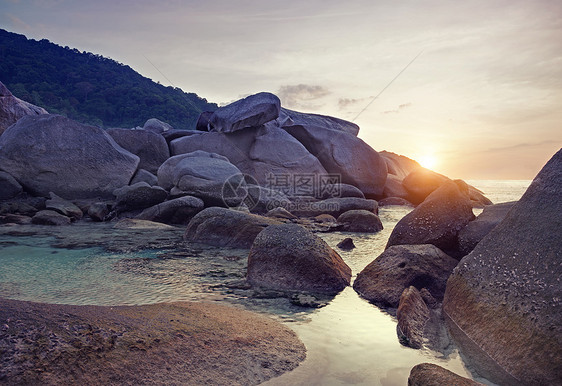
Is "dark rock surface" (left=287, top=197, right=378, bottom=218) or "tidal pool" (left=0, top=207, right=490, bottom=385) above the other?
"dark rock surface" (left=287, top=197, right=378, bottom=218)

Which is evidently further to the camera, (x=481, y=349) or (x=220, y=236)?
(x=220, y=236)

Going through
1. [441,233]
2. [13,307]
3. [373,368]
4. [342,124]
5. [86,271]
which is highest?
[342,124]

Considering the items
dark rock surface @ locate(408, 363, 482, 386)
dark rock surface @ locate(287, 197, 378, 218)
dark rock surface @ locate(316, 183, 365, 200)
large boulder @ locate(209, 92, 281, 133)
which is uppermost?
large boulder @ locate(209, 92, 281, 133)

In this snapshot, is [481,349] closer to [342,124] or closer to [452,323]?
[452,323]

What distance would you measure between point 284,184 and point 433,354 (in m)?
13.8

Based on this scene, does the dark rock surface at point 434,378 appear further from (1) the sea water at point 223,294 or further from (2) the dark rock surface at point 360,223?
(2) the dark rock surface at point 360,223

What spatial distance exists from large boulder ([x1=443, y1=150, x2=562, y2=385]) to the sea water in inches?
10.3

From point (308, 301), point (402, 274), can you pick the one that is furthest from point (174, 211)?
point (402, 274)

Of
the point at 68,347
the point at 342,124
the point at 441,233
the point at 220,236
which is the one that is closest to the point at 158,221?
the point at 220,236

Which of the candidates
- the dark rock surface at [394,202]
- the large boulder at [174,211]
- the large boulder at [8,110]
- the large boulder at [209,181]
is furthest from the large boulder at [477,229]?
the large boulder at [8,110]

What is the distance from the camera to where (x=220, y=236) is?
22.7ft

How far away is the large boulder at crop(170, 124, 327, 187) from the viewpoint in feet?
53.4

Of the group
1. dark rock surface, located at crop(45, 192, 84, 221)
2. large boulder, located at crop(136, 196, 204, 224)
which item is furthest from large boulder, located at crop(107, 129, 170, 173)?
large boulder, located at crop(136, 196, 204, 224)

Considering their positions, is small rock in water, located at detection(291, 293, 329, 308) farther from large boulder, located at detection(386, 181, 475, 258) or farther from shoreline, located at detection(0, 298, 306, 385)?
large boulder, located at detection(386, 181, 475, 258)
